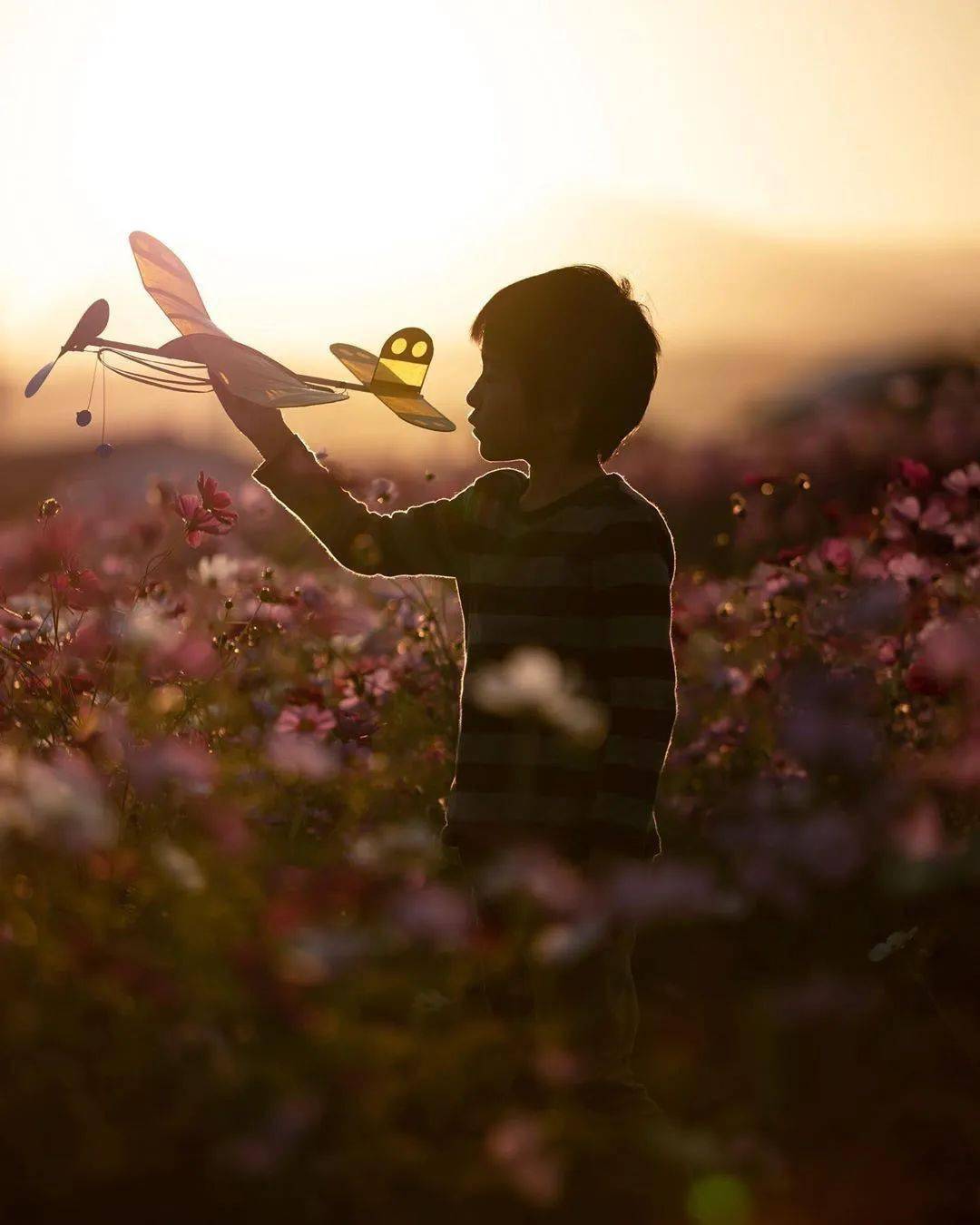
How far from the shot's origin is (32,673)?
2941 millimetres

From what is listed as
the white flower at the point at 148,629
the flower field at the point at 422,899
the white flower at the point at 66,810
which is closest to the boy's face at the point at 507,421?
the flower field at the point at 422,899

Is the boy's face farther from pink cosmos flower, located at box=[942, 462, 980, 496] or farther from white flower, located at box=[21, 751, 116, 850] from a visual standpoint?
pink cosmos flower, located at box=[942, 462, 980, 496]

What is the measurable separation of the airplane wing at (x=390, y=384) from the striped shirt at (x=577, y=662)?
0.78 feet

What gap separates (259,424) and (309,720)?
1062 mm

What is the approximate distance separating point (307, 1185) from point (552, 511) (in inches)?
46.3

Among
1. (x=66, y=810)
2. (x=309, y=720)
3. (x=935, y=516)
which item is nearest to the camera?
(x=66, y=810)

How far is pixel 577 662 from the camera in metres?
2.49

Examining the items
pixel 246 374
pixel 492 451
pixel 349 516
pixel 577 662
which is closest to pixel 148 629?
pixel 349 516

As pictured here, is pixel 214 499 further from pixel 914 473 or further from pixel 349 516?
pixel 914 473

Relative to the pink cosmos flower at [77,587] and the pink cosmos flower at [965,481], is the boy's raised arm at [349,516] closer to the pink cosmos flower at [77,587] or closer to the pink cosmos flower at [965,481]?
the pink cosmos flower at [77,587]

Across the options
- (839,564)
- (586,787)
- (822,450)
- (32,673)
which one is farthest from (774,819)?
(822,450)

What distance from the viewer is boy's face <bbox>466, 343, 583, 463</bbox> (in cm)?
256

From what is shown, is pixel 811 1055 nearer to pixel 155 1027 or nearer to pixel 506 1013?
pixel 506 1013

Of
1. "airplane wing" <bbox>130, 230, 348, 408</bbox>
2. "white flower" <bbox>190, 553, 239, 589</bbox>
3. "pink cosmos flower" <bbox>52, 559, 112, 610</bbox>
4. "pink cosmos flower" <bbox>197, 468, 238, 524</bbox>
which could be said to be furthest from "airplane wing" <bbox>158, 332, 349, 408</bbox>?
"white flower" <bbox>190, 553, 239, 589</bbox>
